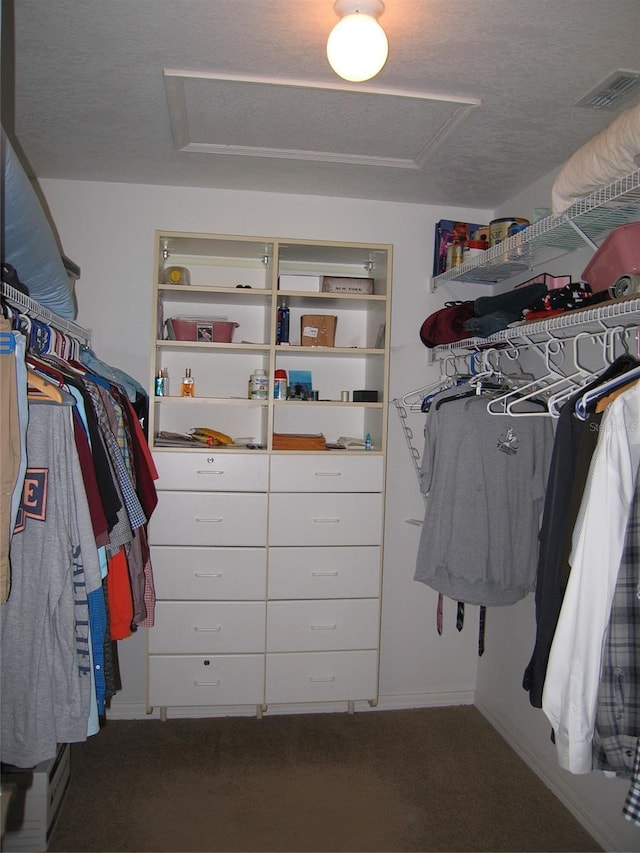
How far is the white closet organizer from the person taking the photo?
Result: 2.71m

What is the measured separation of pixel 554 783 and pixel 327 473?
1614mm

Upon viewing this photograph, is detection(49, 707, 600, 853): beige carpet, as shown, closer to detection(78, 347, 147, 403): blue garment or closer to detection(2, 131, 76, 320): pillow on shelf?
detection(78, 347, 147, 403): blue garment

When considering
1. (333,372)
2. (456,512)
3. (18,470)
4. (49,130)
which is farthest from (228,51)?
(456,512)

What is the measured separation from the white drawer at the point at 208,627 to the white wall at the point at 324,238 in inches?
13.8

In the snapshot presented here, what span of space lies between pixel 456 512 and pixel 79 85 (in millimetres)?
2130

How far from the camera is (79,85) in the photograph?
204 centimetres

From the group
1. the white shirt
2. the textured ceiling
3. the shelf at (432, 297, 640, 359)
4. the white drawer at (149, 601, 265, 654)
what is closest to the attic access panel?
the textured ceiling

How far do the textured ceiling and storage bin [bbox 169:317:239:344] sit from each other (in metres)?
0.71

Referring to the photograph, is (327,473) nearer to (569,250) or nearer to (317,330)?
(317,330)

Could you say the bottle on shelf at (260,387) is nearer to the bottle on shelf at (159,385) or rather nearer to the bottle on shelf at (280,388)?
the bottle on shelf at (280,388)

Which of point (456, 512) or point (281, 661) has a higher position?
point (456, 512)

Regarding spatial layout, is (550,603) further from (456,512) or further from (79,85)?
(79,85)

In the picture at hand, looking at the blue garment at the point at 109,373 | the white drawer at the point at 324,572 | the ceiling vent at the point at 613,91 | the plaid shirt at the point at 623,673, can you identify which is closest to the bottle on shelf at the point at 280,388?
the blue garment at the point at 109,373

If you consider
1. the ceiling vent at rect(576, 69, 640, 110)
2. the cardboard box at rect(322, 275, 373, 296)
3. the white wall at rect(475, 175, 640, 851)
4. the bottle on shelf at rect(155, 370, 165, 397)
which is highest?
the ceiling vent at rect(576, 69, 640, 110)
